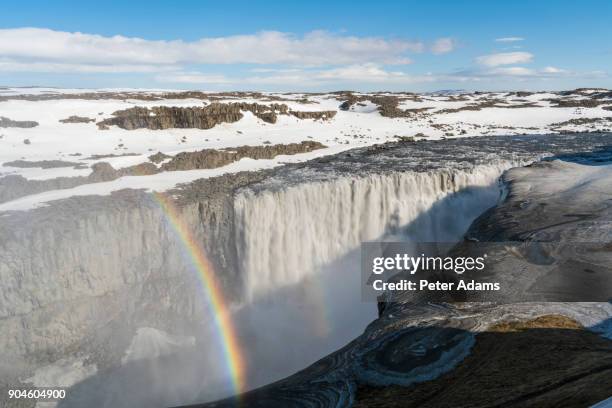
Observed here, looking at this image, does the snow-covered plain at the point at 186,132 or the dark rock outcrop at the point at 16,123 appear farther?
the dark rock outcrop at the point at 16,123

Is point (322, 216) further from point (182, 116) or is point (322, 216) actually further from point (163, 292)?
point (182, 116)

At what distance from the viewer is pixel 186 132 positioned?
31.7 metres

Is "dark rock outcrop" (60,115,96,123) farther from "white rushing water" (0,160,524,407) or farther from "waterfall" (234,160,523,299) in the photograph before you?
"white rushing water" (0,160,524,407)

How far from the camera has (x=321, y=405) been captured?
24.8 ft

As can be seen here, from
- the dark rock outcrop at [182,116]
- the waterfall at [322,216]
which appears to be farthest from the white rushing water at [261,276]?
the dark rock outcrop at [182,116]

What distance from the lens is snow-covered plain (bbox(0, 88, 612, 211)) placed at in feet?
69.7

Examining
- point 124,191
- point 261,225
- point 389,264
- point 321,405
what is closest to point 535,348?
point 321,405

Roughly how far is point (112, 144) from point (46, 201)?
1054cm

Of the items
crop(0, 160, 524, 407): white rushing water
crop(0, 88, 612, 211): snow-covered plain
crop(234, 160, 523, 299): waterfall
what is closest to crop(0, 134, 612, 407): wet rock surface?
crop(0, 160, 524, 407): white rushing water

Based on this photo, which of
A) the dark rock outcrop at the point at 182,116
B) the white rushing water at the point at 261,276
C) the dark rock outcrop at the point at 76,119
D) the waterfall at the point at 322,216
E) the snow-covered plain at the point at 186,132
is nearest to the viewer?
the white rushing water at the point at 261,276

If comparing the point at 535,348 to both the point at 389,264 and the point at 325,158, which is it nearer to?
the point at 389,264

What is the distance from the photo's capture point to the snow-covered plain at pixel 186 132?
836 inches

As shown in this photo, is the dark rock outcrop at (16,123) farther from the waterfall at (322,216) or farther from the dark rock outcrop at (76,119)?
the waterfall at (322,216)

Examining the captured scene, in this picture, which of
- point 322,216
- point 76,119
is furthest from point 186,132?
point 322,216
